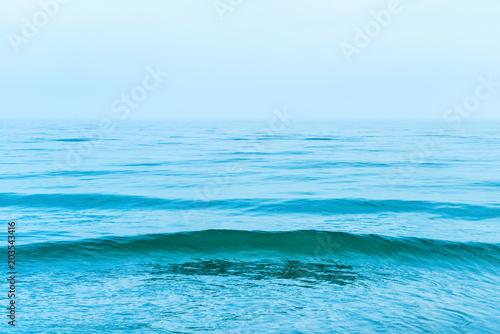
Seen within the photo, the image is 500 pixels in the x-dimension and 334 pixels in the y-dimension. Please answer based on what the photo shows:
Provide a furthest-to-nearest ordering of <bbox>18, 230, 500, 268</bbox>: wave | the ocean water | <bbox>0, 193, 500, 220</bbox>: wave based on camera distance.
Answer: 1. <bbox>0, 193, 500, 220</bbox>: wave
2. <bbox>18, 230, 500, 268</bbox>: wave
3. the ocean water

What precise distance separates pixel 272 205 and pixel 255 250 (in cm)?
550

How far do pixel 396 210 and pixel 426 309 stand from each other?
9266 millimetres

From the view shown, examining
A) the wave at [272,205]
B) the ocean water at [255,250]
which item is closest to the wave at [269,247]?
the ocean water at [255,250]

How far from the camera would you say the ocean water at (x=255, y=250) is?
7.36 meters

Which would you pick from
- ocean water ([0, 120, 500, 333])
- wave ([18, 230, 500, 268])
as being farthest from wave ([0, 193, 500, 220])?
wave ([18, 230, 500, 268])

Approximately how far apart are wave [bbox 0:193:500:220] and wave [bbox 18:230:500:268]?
3565mm

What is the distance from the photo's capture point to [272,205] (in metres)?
17.3

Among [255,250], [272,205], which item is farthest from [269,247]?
[272,205]

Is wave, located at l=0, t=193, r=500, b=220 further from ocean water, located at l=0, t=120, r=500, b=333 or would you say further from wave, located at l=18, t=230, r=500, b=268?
wave, located at l=18, t=230, r=500, b=268

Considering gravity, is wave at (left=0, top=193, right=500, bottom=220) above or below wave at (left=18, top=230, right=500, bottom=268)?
above

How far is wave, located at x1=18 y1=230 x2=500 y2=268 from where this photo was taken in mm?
11250

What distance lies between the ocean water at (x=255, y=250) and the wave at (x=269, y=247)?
0.16 feet

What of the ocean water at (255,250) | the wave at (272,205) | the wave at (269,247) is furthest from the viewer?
the wave at (272,205)

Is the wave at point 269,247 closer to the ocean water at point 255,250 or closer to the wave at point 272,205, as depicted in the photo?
the ocean water at point 255,250
